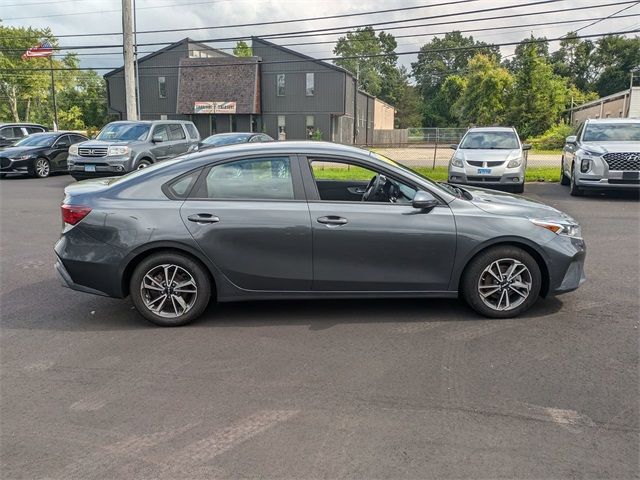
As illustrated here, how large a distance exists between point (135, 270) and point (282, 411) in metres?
2.13

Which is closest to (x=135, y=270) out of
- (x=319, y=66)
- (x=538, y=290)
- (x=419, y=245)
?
(x=419, y=245)

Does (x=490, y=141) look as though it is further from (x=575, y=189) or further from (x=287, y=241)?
(x=287, y=241)

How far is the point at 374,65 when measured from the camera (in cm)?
10225

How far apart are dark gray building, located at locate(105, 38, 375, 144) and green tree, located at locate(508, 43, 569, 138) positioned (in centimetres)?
1431

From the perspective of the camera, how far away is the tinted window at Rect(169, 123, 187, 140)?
1650 centimetres

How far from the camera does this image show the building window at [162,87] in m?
45.0

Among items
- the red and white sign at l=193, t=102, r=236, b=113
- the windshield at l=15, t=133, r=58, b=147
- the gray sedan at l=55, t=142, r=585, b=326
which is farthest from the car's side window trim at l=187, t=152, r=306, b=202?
the red and white sign at l=193, t=102, r=236, b=113

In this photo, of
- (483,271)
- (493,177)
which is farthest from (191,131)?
(483,271)

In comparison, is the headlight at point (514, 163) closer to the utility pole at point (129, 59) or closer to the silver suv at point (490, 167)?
the silver suv at point (490, 167)

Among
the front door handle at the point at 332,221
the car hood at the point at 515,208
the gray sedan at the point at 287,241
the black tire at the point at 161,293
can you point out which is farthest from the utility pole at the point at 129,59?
the car hood at the point at 515,208

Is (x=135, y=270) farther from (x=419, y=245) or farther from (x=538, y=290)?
(x=538, y=290)

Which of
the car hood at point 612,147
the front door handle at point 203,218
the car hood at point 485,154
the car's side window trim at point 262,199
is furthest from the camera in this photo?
the car hood at point 485,154

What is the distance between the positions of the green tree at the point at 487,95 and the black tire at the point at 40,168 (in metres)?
42.0

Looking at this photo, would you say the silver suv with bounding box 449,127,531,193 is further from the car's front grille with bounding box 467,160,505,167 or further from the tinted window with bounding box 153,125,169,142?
the tinted window with bounding box 153,125,169,142
